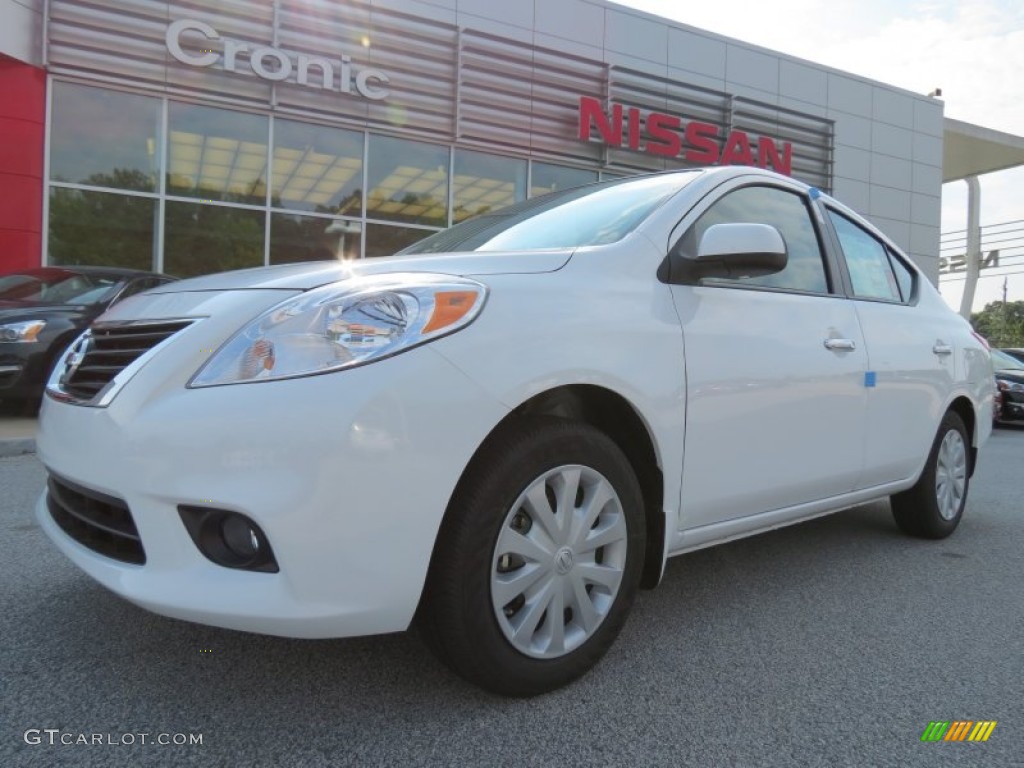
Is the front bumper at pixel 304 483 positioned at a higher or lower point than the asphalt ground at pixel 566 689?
higher

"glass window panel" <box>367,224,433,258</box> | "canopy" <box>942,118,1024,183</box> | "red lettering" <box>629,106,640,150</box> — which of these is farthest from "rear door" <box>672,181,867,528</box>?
"canopy" <box>942,118,1024,183</box>

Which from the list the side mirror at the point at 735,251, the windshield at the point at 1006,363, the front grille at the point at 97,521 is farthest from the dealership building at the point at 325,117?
the side mirror at the point at 735,251

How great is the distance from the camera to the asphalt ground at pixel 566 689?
168 centimetres

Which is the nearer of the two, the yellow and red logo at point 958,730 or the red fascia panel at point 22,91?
the yellow and red logo at point 958,730

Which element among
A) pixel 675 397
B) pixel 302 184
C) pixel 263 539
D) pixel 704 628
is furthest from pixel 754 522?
pixel 302 184

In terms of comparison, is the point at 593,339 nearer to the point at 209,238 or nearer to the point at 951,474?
the point at 951,474

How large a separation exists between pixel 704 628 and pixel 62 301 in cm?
634

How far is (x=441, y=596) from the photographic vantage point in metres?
1.72

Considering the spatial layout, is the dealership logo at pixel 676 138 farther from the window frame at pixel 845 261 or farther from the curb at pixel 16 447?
the curb at pixel 16 447

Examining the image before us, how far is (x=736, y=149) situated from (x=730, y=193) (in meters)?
12.8

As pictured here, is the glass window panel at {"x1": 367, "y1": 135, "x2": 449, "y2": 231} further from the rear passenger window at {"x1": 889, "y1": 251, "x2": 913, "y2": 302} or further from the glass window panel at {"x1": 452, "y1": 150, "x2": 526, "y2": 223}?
the rear passenger window at {"x1": 889, "y1": 251, "x2": 913, "y2": 302}

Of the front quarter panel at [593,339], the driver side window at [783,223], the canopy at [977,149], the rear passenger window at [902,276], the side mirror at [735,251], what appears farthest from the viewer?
the canopy at [977,149]

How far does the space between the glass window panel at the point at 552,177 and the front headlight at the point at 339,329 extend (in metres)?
11.4

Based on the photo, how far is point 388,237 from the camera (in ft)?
39.1
